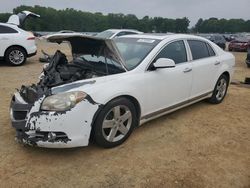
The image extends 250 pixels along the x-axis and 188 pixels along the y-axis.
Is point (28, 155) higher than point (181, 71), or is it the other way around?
point (181, 71)

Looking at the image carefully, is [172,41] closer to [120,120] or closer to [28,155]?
[120,120]

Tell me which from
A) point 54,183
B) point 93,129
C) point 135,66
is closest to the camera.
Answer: point 54,183

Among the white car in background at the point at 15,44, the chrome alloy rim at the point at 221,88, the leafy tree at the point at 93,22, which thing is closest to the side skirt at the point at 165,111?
the chrome alloy rim at the point at 221,88

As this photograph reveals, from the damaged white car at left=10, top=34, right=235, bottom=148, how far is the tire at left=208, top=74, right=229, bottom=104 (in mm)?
392

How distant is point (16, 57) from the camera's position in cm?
1056

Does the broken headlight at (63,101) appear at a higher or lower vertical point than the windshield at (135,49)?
lower

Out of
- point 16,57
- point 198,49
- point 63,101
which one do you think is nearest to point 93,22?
point 16,57

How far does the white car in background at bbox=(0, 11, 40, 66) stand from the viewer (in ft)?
33.3

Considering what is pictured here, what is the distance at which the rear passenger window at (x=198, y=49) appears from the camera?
16.9 ft

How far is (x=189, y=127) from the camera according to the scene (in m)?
4.71

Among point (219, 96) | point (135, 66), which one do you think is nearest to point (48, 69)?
point (135, 66)

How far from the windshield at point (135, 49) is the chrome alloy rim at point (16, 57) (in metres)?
6.81

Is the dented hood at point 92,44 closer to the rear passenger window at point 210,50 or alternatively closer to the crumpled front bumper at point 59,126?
the crumpled front bumper at point 59,126

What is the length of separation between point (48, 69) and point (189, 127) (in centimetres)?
253
